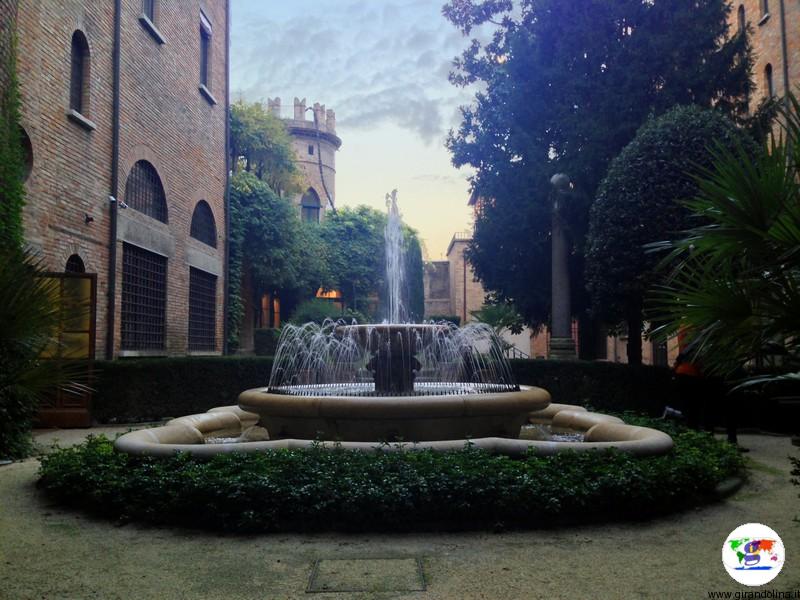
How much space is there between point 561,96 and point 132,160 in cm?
959

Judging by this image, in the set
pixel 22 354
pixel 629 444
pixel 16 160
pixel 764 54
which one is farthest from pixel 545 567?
pixel 764 54

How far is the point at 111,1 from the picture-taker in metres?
12.6

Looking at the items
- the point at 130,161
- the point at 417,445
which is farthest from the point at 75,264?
the point at 417,445

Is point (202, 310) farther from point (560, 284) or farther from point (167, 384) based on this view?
point (560, 284)

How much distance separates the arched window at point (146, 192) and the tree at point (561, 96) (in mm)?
7277

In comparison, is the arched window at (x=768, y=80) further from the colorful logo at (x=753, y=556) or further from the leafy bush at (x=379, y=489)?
the colorful logo at (x=753, y=556)

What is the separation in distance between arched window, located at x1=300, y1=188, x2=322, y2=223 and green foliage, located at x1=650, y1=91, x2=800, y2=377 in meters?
46.9

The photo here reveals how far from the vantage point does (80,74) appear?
467 inches

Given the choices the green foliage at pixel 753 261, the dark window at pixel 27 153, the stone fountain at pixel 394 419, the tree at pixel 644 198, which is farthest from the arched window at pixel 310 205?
the green foliage at pixel 753 261

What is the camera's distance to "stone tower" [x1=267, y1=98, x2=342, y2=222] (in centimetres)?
4941

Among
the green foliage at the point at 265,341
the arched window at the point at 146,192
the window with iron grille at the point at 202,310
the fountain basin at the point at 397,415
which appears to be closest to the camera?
the fountain basin at the point at 397,415

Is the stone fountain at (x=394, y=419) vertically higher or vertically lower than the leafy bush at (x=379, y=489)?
higher

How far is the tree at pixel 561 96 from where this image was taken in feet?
47.5

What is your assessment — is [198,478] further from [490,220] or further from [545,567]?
[490,220]
